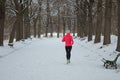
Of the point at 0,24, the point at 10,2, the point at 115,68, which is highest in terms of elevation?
the point at 10,2

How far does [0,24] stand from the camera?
26969 millimetres

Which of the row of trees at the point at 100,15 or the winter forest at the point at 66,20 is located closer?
the winter forest at the point at 66,20

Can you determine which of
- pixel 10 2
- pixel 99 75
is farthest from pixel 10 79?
pixel 10 2

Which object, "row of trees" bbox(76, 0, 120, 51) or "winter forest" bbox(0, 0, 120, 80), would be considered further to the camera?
"row of trees" bbox(76, 0, 120, 51)

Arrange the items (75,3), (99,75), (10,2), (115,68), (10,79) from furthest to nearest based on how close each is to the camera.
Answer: (75,3) < (10,2) < (115,68) < (99,75) < (10,79)

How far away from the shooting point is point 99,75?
11977mm

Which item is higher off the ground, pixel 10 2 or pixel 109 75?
pixel 10 2

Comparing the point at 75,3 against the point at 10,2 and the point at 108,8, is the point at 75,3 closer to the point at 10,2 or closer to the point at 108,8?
the point at 10,2

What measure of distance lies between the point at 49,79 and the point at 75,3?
140ft

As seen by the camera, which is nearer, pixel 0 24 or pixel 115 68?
pixel 115 68

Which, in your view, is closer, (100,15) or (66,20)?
(100,15)

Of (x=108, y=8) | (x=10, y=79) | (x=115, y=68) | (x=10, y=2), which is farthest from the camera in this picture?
(x=10, y=2)

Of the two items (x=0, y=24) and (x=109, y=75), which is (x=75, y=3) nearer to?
(x=0, y=24)

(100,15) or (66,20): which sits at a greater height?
(100,15)
